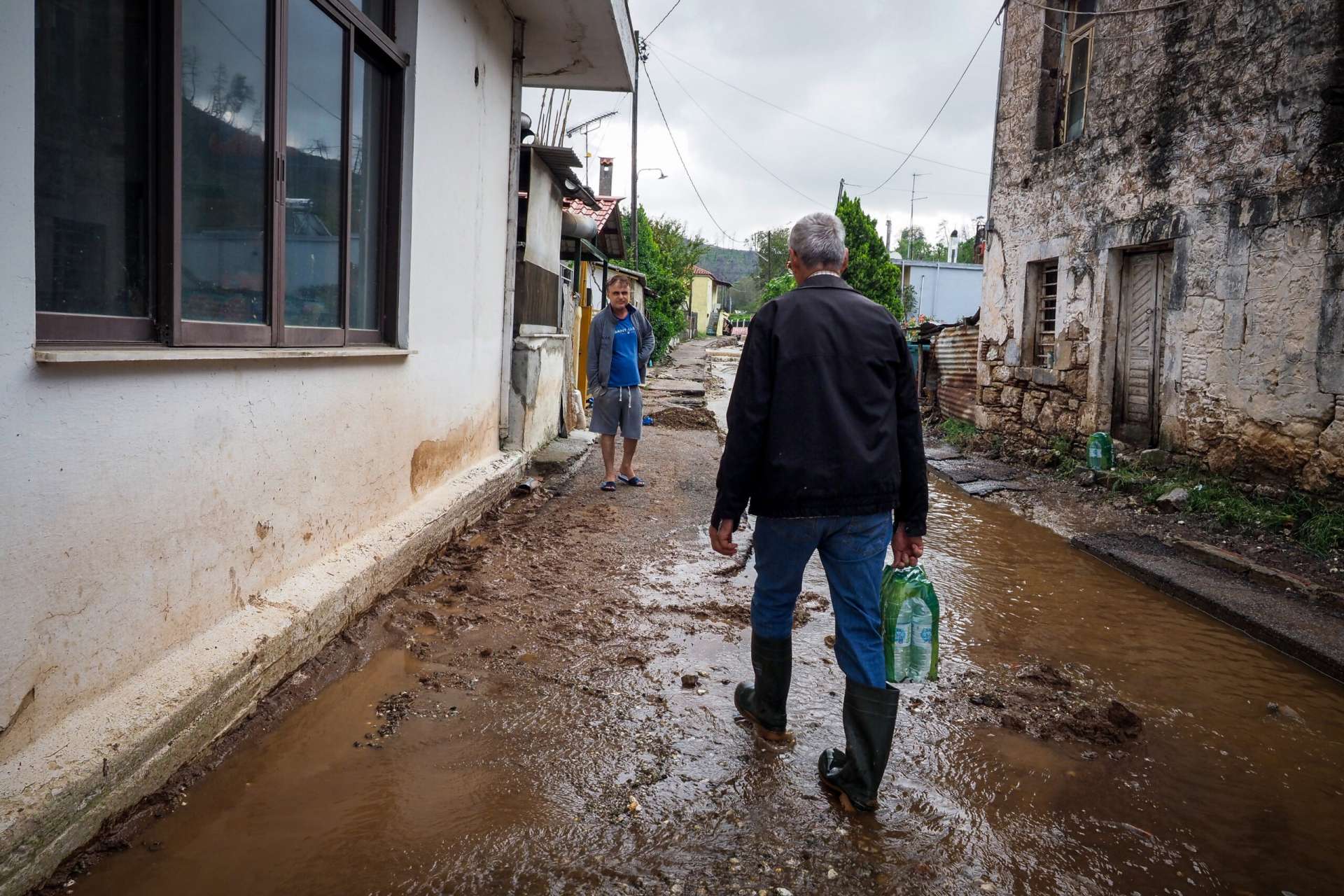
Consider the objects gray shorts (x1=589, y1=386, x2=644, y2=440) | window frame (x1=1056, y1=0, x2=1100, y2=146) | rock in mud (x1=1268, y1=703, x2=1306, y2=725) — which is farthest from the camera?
window frame (x1=1056, y1=0, x2=1100, y2=146)

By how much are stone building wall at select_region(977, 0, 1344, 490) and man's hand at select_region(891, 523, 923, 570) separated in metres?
5.17

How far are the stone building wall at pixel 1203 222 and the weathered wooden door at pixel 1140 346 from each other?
0.21 ft

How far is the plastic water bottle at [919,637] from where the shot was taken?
10.5ft

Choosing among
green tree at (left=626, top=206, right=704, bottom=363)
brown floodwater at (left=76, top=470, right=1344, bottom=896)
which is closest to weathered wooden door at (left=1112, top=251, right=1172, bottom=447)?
brown floodwater at (left=76, top=470, right=1344, bottom=896)

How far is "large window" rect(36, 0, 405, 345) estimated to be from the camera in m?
2.46

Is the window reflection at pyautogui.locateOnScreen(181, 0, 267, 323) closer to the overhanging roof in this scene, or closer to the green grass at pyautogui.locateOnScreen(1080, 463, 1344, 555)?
the overhanging roof

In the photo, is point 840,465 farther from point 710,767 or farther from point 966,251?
point 966,251

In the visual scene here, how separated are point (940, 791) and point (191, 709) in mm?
2302

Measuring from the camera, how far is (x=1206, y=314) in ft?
25.4

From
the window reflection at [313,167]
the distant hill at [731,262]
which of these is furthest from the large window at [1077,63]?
the distant hill at [731,262]

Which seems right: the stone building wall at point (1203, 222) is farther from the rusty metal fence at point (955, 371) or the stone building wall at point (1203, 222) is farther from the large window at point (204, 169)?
the large window at point (204, 169)

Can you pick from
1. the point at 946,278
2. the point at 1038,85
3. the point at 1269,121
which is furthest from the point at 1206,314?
the point at 946,278

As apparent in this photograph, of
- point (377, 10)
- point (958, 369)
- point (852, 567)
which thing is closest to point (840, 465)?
point (852, 567)

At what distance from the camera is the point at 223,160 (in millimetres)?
3143
